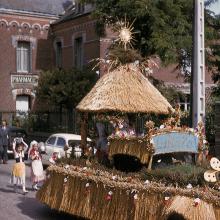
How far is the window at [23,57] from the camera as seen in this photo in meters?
36.0

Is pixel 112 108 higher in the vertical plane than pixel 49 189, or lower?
higher

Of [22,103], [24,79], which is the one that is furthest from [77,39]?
[22,103]

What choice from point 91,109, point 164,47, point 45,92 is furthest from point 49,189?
point 45,92

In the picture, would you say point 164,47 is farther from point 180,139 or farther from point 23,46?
point 23,46

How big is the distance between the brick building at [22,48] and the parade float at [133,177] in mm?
23731

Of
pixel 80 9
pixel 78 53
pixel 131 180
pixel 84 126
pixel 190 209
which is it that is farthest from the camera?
pixel 78 53

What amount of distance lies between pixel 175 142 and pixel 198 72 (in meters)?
2.28

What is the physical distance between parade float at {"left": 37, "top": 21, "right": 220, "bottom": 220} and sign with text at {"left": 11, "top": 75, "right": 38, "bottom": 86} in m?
23.8

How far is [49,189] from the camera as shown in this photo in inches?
425

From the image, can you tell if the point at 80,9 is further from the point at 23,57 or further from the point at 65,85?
the point at 65,85

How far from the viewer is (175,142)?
31.8 feet

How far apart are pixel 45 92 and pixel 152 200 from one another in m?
19.5

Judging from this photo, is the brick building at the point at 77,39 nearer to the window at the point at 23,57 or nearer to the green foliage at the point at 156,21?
the window at the point at 23,57

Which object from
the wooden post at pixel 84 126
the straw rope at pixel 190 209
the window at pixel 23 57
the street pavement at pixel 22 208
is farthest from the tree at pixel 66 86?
the straw rope at pixel 190 209
